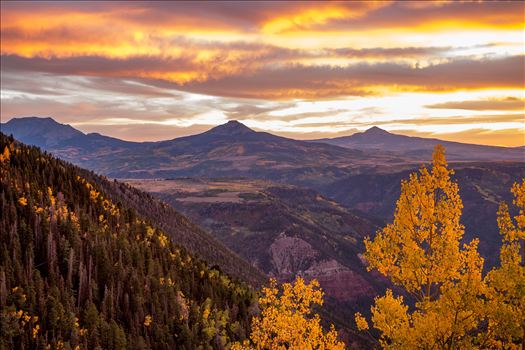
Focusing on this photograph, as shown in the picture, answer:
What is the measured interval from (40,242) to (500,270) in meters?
116

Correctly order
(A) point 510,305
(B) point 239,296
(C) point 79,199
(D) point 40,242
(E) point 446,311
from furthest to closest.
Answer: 1. (C) point 79,199
2. (B) point 239,296
3. (D) point 40,242
4. (E) point 446,311
5. (A) point 510,305

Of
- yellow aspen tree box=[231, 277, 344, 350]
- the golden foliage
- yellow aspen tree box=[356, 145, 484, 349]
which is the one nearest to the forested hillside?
the golden foliage

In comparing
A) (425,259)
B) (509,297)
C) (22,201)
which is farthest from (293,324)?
(22,201)

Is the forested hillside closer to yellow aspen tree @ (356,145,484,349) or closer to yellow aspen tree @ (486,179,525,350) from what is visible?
yellow aspen tree @ (356,145,484,349)

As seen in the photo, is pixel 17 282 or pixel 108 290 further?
pixel 108 290

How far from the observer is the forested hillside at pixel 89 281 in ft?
294

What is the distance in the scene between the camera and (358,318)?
32.7 metres

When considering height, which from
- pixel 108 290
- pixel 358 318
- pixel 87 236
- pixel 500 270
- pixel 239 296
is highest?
pixel 500 270

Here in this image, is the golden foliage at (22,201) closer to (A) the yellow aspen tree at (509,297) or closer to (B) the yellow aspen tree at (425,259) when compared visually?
(B) the yellow aspen tree at (425,259)

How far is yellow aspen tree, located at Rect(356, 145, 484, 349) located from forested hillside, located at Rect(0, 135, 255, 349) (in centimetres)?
7062

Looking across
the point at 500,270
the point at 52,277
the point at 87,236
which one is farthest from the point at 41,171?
the point at 500,270

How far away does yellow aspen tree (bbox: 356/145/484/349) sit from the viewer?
87.3ft

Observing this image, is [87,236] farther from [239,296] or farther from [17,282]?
[239,296]

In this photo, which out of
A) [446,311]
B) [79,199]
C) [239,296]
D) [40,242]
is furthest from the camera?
[79,199]
